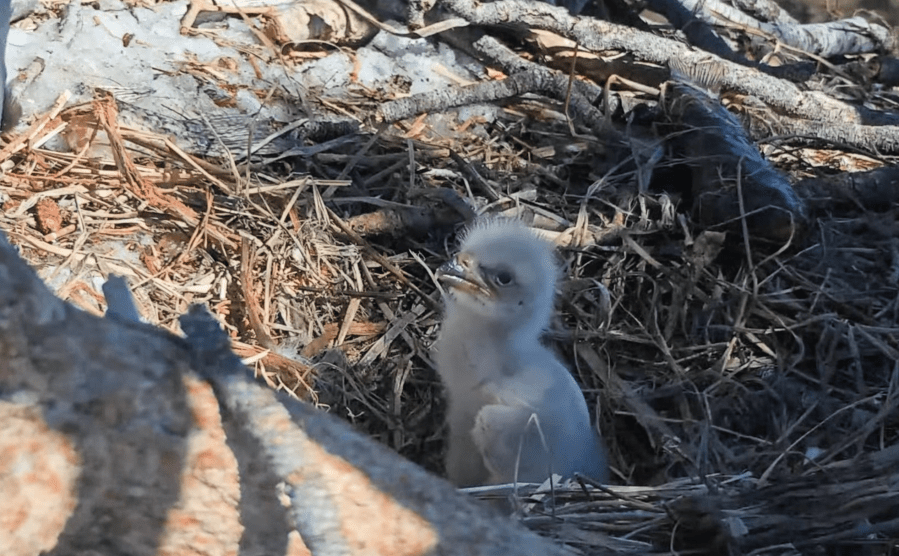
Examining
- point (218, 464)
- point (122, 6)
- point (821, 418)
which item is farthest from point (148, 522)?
point (122, 6)

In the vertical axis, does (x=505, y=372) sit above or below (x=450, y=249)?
above

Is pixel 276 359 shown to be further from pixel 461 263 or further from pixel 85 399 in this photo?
pixel 85 399

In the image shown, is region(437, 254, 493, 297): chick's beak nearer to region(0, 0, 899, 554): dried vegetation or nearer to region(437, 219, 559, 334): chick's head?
region(437, 219, 559, 334): chick's head

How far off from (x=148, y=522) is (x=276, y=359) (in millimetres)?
1751

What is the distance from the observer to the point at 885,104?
4527 mm

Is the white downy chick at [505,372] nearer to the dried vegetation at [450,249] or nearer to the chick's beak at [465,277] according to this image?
the chick's beak at [465,277]

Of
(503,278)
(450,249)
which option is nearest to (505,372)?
(503,278)

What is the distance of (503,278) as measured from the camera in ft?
8.48

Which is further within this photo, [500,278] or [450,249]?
[450,249]

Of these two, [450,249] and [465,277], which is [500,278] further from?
[450,249]

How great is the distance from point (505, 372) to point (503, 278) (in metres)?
0.25

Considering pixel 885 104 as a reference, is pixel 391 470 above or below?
above

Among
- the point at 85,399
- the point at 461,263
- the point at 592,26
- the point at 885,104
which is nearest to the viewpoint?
the point at 85,399

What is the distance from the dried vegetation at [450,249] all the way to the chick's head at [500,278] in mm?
450
